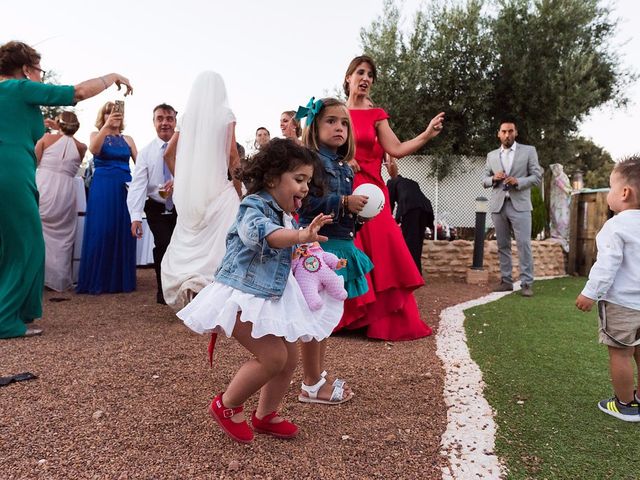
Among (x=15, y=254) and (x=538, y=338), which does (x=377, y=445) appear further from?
(x=15, y=254)

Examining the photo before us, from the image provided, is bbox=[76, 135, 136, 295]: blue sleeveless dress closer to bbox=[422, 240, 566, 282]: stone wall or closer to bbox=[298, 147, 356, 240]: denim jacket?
bbox=[298, 147, 356, 240]: denim jacket

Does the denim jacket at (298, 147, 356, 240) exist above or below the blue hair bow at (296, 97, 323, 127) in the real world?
below

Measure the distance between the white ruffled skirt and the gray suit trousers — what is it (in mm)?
5839

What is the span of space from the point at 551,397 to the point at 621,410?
1.21ft

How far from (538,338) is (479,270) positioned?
172 inches

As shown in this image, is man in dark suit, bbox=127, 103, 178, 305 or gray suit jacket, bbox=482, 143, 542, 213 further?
gray suit jacket, bbox=482, 143, 542, 213

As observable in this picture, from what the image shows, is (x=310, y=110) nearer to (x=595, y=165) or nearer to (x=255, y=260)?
(x=255, y=260)

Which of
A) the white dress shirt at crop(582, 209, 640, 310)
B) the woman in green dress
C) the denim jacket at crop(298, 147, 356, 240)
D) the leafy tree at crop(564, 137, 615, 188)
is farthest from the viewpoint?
the leafy tree at crop(564, 137, 615, 188)

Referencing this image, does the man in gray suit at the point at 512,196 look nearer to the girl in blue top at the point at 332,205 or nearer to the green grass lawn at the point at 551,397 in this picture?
the green grass lawn at the point at 551,397

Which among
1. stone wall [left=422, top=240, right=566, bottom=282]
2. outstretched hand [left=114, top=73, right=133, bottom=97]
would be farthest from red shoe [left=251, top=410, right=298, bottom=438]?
stone wall [left=422, top=240, right=566, bottom=282]

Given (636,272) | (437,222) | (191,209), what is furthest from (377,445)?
(437,222)

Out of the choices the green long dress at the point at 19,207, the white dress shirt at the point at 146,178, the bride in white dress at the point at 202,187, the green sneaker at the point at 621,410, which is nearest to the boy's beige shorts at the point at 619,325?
the green sneaker at the point at 621,410

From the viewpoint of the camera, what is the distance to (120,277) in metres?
6.95

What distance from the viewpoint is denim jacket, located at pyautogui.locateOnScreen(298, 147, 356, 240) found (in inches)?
121
